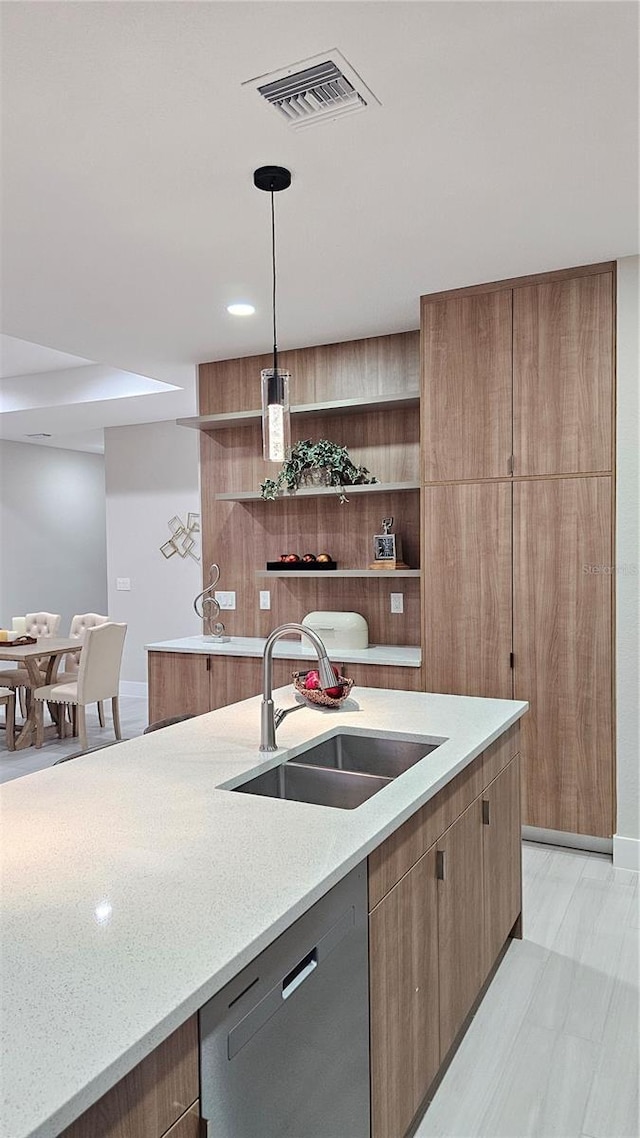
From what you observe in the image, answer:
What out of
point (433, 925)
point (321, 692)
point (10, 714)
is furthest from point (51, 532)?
point (433, 925)

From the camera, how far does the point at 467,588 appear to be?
373cm

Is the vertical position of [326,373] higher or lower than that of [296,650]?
higher

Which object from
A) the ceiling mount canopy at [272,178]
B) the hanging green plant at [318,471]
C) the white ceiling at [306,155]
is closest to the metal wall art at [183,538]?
the hanging green plant at [318,471]

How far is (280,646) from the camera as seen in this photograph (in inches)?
179

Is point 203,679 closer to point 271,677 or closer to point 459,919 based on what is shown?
point 271,677

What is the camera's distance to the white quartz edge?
3952mm

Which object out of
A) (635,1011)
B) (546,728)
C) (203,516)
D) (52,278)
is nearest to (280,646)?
(203,516)

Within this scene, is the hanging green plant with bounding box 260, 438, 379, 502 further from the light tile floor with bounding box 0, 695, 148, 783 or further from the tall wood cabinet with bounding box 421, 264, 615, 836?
the light tile floor with bounding box 0, 695, 148, 783

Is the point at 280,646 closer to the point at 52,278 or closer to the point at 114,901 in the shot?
the point at 52,278

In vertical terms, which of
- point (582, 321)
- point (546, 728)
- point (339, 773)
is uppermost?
point (582, 321)

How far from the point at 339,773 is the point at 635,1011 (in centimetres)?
125

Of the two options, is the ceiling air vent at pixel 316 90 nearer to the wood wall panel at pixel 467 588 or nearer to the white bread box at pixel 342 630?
the wood wall panel at pixel 467 588

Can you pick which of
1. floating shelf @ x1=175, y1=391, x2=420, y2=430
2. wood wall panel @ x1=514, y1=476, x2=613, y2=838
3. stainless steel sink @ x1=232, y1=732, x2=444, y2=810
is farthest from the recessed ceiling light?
stainless steel sink @ x1=232, y1=732, x2=444, y2=810

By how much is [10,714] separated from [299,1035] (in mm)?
5022
